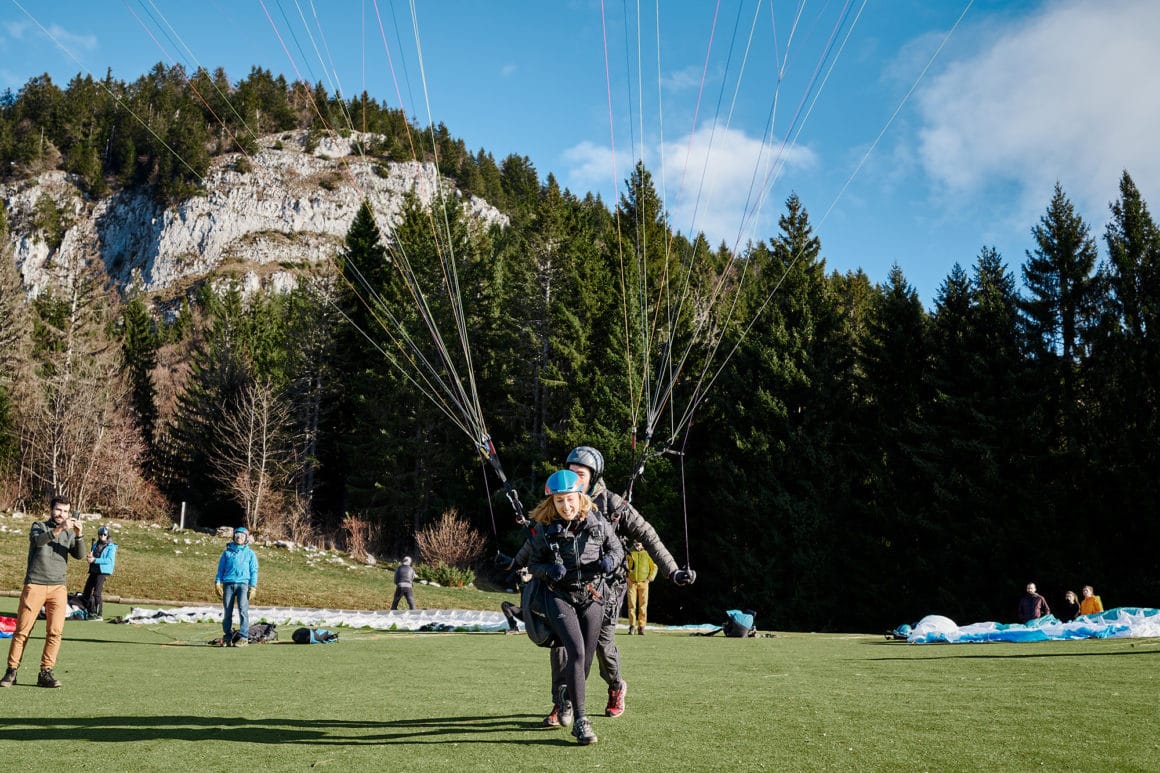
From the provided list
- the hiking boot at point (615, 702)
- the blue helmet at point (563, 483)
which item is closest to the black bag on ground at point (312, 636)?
the hiking boot at point (615, 702)

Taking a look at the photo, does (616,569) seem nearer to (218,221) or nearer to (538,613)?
(538,613)

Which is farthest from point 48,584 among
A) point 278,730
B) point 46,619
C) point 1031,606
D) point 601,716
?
point 1031,606

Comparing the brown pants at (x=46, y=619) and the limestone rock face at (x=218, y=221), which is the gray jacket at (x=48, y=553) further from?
the limestone rock face at (x=218, y=221)

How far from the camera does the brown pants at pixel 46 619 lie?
22.6ft

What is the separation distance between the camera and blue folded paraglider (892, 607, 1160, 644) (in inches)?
462

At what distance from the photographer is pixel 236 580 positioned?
11352 millimetres

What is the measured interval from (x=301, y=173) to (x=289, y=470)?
9116 cm

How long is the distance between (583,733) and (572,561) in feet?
2.98

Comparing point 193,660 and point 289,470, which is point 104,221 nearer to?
point 289,470

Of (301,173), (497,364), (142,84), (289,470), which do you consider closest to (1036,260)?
(497,364)

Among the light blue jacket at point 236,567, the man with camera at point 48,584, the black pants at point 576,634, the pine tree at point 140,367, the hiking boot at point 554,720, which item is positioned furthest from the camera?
the pine tree at point 140,367

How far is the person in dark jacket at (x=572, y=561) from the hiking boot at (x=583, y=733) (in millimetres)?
238

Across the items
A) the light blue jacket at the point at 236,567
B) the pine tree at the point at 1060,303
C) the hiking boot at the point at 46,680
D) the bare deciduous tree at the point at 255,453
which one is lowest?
the hiking boot at the point at 46,680

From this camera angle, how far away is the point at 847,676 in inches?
298
